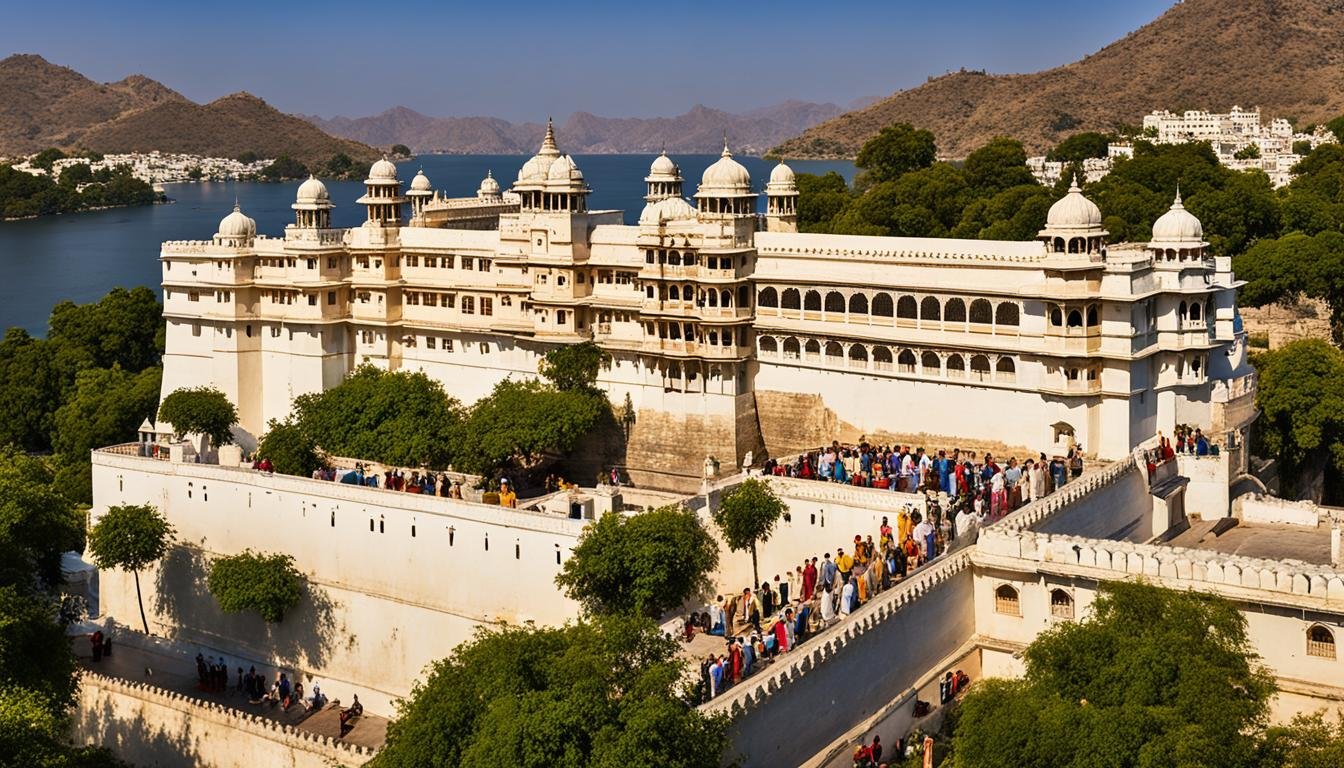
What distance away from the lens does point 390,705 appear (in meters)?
35.8

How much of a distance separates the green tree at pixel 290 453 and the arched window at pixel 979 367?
53.1 feet

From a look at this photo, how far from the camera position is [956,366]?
3959 cm

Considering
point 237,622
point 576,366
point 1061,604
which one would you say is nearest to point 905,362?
point 576,366

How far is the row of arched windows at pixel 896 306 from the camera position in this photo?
Result: 3906 centimetres

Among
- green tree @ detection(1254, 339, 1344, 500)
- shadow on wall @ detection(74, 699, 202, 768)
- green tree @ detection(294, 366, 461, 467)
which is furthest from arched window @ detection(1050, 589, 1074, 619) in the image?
green tree @ detection(294, 366, 461, 467)

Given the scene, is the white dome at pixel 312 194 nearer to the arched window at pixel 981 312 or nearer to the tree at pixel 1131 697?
the arched window at pixel 981 312

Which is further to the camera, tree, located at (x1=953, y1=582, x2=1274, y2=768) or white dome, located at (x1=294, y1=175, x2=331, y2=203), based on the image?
white dome, located at (x1=294, y1=175, x2=331, y2=203)

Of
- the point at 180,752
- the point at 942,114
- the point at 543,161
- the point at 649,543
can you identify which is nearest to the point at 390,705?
the point at 180,752

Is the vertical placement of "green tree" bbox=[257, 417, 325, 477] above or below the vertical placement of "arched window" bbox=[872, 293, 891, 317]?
below

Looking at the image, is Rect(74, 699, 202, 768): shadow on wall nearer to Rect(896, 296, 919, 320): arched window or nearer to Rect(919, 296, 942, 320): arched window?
Rect(896, 296, 919, 320): arched window

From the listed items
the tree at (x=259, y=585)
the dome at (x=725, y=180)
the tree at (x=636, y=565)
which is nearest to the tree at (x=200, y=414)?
the tree at (x=259, y=585)

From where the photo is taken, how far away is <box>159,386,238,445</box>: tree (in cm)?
4588

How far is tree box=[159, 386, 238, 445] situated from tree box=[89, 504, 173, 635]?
6150 millimetres

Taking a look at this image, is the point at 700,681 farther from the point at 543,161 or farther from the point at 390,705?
the point at 543,161
